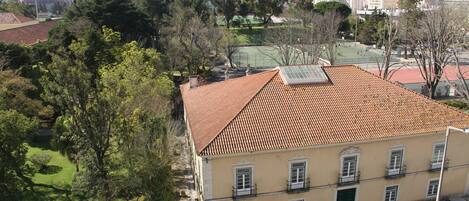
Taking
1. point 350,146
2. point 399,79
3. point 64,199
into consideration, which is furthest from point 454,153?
point 399,79

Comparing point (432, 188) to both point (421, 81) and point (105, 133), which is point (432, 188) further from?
point (421, 81)

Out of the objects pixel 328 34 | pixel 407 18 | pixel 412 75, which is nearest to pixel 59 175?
pixel 328 34

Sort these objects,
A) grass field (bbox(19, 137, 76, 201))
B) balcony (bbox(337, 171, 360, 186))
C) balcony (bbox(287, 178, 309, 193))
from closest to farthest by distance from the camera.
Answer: balcony (bbox(287, 178, 309, 193)), balcony (bbox(337, 171, 360, 186)), grass field (bbox(19, 137, 76, 201))

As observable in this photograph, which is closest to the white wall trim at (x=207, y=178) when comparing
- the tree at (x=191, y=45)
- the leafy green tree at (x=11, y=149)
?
the leafy green tree at (x=11, y=149)

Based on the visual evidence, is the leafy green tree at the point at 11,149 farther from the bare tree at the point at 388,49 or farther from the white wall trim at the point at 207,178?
the bare tree at the point at 388,49

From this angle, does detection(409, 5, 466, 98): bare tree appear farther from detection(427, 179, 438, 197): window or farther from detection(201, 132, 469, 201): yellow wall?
detection(427, 179, 438, 197): window

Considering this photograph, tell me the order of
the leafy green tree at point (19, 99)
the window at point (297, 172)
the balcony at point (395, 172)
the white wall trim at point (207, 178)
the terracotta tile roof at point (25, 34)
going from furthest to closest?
the terracotta tile roof at point (25, 34)
the leafy green tree at point (19, 99)
the balcony at point (395, 172)
the window at point (297, 172)
the white wall trim at point (207, 178)

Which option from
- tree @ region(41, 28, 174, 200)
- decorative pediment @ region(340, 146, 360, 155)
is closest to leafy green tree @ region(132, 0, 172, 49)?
tree @ region(41, 28, 174, 200)
